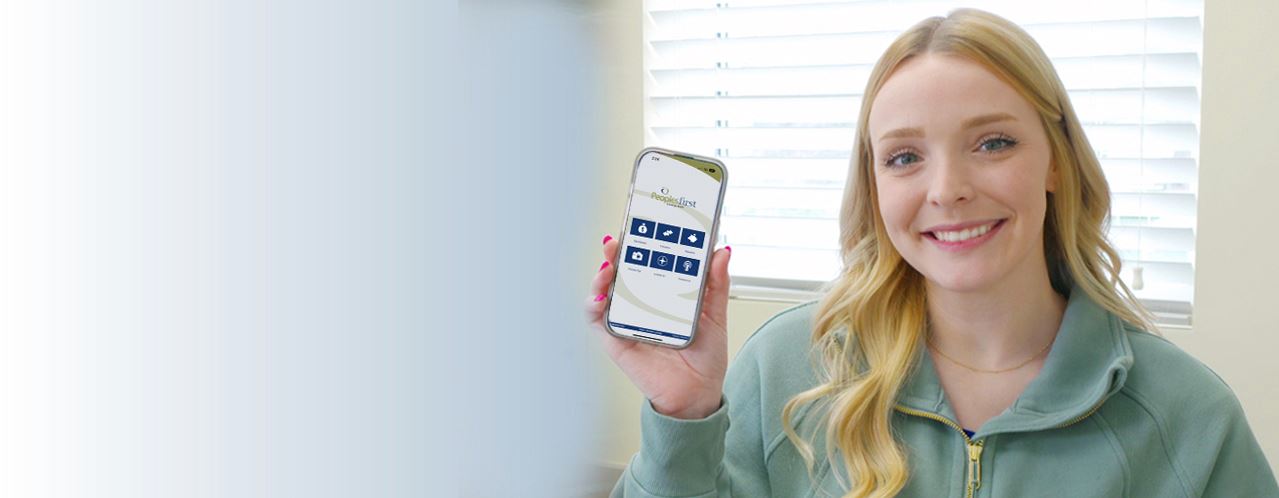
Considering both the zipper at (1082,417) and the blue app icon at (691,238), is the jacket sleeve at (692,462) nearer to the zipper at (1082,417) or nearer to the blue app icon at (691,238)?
the blue app icon at (691,238)

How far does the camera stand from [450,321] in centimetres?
161

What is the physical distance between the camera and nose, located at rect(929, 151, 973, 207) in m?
1.11

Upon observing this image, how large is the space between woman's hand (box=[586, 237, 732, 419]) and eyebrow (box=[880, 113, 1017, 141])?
0.21 meters

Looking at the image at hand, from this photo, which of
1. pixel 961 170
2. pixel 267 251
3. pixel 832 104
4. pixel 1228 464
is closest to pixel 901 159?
pixel 961 170

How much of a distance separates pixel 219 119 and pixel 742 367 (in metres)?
0.61

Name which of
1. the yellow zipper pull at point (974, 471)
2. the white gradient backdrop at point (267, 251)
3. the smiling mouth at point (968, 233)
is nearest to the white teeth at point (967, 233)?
the smiling mouth at point (968, 233)

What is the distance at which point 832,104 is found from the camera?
199cm

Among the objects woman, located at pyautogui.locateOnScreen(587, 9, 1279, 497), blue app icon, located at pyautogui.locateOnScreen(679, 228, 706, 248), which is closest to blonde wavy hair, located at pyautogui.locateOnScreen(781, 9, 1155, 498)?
woman, located at pyautogui.locateOnScreen(587, 9, 1279, 497)

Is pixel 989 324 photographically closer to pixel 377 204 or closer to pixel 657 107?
pixel 377 204

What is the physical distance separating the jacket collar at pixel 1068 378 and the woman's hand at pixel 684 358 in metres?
0.22

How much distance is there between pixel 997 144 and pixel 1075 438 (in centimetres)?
30

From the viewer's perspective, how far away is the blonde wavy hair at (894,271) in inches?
45.2

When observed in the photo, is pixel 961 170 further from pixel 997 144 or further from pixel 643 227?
pixel 643 227

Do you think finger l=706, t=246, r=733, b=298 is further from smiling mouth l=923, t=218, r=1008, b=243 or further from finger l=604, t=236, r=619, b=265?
smiling mouth l=923, t=218, r=1008, b=243
